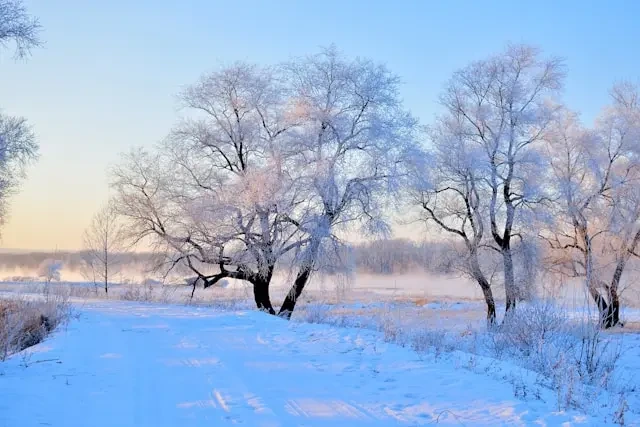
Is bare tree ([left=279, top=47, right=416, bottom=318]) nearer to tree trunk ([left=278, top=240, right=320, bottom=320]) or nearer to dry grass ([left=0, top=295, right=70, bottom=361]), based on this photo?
tree trunk ([left=278, top=240, right=320, bottom=320])

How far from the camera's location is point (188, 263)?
2145 cm

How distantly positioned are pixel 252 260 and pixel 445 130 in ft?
33.0

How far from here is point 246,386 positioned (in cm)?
630

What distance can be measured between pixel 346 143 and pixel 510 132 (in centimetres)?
723

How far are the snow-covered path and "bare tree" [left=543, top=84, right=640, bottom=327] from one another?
16507 millimetres

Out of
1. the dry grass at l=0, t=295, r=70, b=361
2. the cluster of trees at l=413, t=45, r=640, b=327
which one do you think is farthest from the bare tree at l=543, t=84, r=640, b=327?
the dry grass at l=0, t=295, r=70, b=361

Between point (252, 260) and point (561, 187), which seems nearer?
point (252, 260)

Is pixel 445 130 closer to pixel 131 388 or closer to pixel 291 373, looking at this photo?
pixel 291 373

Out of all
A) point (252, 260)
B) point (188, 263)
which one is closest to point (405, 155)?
point (252, 260)

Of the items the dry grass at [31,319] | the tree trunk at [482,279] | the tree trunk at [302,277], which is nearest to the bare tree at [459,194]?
the tree trunk at [482,279]

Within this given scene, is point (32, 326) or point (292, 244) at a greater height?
point (292, 244)

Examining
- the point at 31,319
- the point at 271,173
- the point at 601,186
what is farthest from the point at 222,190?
the point at 601,186

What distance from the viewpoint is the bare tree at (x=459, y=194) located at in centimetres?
2164

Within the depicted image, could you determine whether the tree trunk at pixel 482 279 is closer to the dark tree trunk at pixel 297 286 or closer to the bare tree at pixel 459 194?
the bare tree at pixel 459 194
